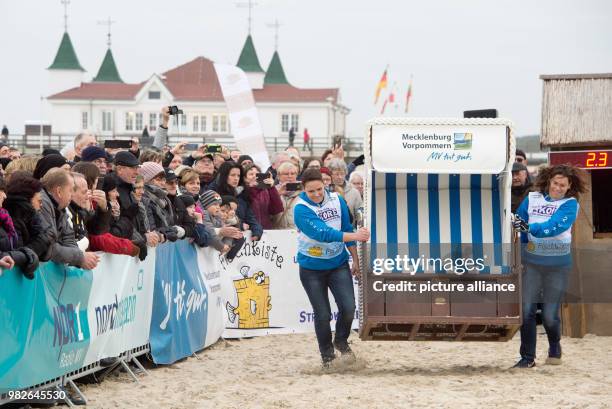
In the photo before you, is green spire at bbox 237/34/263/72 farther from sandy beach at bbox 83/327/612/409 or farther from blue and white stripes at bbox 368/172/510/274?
blue and white stripes at bbox 368/172/510/274

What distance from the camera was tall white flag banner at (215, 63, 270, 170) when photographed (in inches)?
745

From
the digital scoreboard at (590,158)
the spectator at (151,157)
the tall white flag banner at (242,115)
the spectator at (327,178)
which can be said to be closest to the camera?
the spectator at (151,157)

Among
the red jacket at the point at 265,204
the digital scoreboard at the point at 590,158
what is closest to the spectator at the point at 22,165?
the red jacket at the point at 265,204

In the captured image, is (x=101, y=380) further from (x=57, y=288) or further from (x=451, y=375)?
(x=451, y=375)

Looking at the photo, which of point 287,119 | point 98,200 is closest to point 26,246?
point 98,200

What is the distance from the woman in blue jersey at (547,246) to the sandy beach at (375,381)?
1.48 feet

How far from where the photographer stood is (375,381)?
999cm

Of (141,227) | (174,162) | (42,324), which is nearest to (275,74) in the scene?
(174,162)

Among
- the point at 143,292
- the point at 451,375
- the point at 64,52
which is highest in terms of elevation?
the point at 64,52

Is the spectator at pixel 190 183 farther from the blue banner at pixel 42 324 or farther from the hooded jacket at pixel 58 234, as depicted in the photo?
the hooded jacket at pixel 58 234

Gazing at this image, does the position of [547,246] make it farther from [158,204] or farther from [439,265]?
[158,204]

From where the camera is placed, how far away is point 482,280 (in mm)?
10406

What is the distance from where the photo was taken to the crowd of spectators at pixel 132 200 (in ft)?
25.7

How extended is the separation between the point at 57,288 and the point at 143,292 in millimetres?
2063
